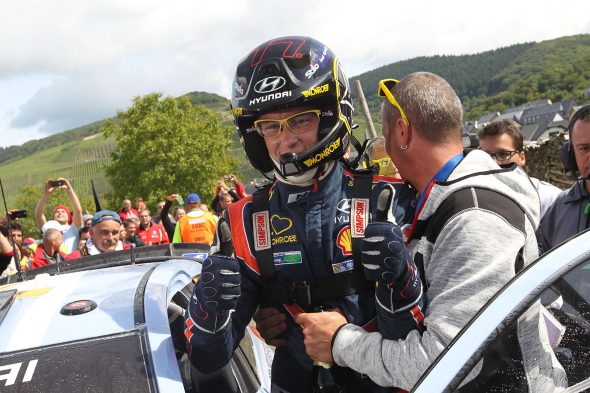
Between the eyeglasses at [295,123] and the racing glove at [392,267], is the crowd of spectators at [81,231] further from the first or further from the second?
the racing glove at [392,267]

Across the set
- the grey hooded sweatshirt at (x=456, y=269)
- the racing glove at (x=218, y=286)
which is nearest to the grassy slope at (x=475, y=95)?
the racing glove at (x=218, y=286)

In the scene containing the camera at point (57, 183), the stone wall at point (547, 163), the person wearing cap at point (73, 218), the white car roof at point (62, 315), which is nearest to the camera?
the white car roof at point (62, 315)

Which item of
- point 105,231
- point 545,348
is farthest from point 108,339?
point 105,231

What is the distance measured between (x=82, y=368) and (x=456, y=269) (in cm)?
118

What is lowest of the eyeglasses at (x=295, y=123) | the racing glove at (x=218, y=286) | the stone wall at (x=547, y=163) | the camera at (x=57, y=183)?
the stone wall at (x=547, y=163)

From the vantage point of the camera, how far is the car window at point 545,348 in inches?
47.7

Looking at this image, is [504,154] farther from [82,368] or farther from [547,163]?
[547,163]

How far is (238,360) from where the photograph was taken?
257 cm

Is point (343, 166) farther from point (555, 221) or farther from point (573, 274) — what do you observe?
point (555, 221)

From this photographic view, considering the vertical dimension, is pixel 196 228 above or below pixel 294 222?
below

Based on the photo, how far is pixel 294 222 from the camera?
83.6 inches

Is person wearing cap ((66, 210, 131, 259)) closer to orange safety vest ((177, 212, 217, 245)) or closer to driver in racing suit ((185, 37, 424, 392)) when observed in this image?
orange safety vest ((177, 212, 217, 245))

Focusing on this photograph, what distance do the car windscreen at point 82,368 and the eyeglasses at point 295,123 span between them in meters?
0.91

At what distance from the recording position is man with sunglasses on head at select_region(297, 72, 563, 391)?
1.44 m
